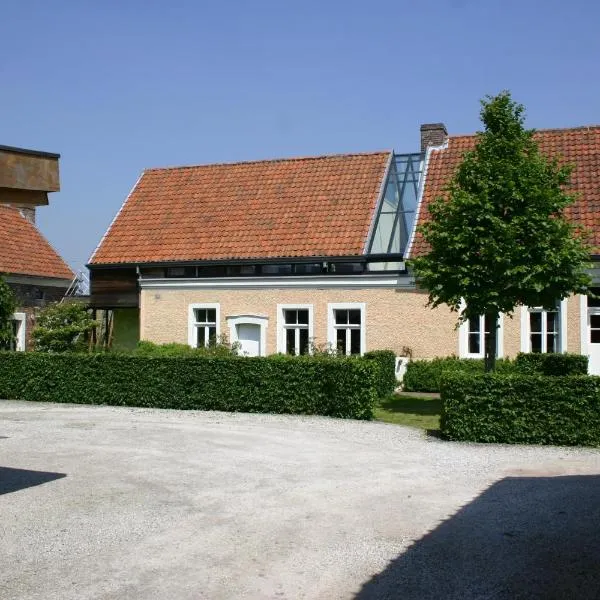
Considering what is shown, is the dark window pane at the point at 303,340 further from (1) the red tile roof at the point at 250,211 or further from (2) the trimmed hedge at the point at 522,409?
(2) the trimmed hedge at the point at 522,409

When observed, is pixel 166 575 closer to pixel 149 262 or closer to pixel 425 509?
pixel 425 509

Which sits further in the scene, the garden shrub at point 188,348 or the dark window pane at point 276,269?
the dark window pane at point 276,269

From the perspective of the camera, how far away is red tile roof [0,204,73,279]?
101 ft

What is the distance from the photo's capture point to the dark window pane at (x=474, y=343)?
78.0ft

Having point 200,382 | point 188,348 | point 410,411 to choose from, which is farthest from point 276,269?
point 410,411

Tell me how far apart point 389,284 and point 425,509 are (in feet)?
51.2

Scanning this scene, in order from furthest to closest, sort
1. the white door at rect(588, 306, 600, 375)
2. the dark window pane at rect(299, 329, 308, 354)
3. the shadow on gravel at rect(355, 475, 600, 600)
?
the dark window pane at rect(299, 329, 308, 354) → the white door at rect(588, 306, 600, 375) → the shadow on gravel at rect(355, 475, 600, 600)

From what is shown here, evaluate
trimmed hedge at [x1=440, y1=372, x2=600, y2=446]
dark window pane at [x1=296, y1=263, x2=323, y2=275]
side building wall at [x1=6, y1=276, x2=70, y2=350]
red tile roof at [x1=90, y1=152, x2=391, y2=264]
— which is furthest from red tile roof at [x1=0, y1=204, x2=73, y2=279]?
trimmed hedge at [x1=440, y1=372, x2=600, y2=446]

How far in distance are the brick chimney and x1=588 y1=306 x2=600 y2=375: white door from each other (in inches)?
326

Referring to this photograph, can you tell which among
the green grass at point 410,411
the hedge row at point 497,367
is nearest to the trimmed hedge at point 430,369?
the hedge row at point 497,367

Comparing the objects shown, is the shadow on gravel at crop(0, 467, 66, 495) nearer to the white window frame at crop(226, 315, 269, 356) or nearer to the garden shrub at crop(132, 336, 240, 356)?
the garden shrub at crop(132, 336, 240, 356)

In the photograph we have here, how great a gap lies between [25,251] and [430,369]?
56.2ft

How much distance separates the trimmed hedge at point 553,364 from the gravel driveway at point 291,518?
24.9 ft

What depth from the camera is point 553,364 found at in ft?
69.5
